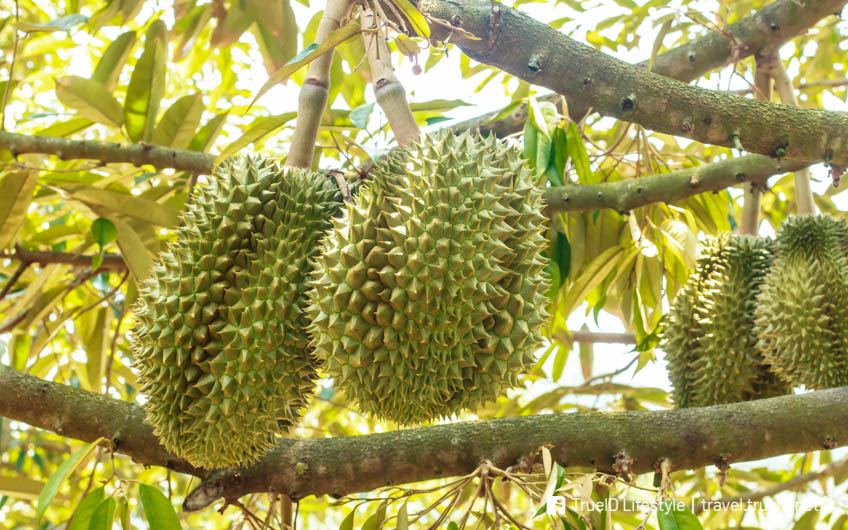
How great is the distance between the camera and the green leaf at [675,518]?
3.37 ft

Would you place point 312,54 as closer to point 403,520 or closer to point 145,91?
point 403,520

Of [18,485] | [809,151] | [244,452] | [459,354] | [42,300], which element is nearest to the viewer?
[459,354]

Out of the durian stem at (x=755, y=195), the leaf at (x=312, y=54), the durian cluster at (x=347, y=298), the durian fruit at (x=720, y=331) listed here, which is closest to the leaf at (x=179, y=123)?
the durian cluster at (x=347, y=298)

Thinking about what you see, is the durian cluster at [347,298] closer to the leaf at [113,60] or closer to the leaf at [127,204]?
the leaf at [127,204]

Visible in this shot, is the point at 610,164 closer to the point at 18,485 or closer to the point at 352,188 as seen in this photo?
the point at 352,188

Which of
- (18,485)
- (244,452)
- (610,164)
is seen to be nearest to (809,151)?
(610,164)

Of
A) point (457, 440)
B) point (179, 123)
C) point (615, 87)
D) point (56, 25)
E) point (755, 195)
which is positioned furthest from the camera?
point (755, 195)

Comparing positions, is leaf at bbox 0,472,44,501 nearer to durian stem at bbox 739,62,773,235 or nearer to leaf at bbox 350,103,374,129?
leaf at bbox 350,103,374,129

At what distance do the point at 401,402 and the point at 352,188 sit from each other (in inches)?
18.3

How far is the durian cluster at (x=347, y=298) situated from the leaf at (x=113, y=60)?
1075mm

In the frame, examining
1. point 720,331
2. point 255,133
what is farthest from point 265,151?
point 720,331

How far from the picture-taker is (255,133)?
1616 mm

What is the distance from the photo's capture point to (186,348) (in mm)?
1225

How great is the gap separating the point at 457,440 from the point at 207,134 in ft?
4.06
